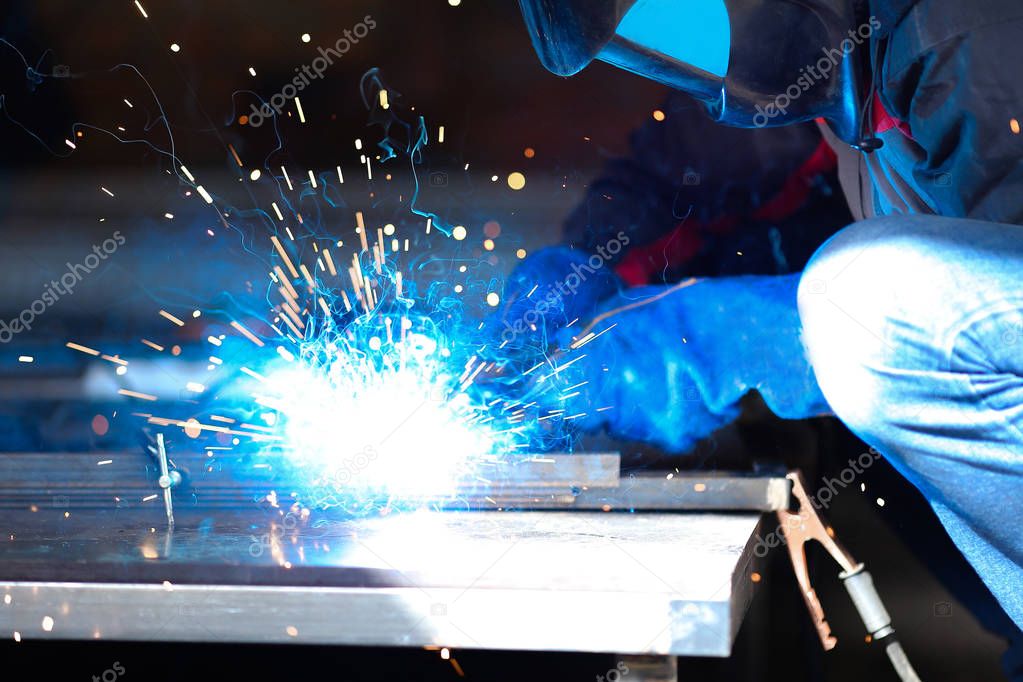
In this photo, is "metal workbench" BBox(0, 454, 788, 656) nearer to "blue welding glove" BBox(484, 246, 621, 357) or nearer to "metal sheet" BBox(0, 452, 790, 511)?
"metal sheet" BBox(0, 452, 790, 511)

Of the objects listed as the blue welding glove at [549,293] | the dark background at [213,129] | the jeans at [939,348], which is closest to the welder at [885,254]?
the jeans at [939,348]

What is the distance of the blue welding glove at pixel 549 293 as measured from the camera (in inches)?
67.2

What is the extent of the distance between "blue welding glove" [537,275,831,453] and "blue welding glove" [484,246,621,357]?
109 millimetres

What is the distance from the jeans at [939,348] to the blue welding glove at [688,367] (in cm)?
65

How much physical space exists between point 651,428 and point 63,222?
1159 millimetres

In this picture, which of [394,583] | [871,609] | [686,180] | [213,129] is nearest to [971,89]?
[871,609]

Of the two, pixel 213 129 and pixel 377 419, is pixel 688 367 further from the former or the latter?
pixel 213 129

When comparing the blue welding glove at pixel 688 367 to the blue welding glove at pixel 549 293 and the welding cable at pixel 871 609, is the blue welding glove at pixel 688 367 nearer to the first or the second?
the blue welding glove at pixel 549 293

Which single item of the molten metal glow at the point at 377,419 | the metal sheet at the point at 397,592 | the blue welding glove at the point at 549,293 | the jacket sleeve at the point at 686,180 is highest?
the jacket sleeve at the point at 686,180

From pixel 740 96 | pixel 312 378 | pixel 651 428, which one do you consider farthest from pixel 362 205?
pixel 740 96

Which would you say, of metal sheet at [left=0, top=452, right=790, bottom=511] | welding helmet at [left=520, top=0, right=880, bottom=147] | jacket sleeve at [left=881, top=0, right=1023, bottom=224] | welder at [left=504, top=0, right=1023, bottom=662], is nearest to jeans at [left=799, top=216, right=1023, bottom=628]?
welder at [left=504, top=0, right=1023, bottom=662]

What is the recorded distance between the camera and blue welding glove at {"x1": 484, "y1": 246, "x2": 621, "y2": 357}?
1.71 meters

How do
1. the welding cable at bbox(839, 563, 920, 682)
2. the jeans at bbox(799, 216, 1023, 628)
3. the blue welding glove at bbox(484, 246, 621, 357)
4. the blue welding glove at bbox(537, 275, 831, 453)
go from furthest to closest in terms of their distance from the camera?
the blue welding glove at bbox(484, 246, 621, 357) → the blue welding glove at bbox(537, 275, 831, 453) → the welding cable at bbox(839, 563, 920, 682) → the jeans at bbox(799, 216, 1023, 628)

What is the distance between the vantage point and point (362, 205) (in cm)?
180
